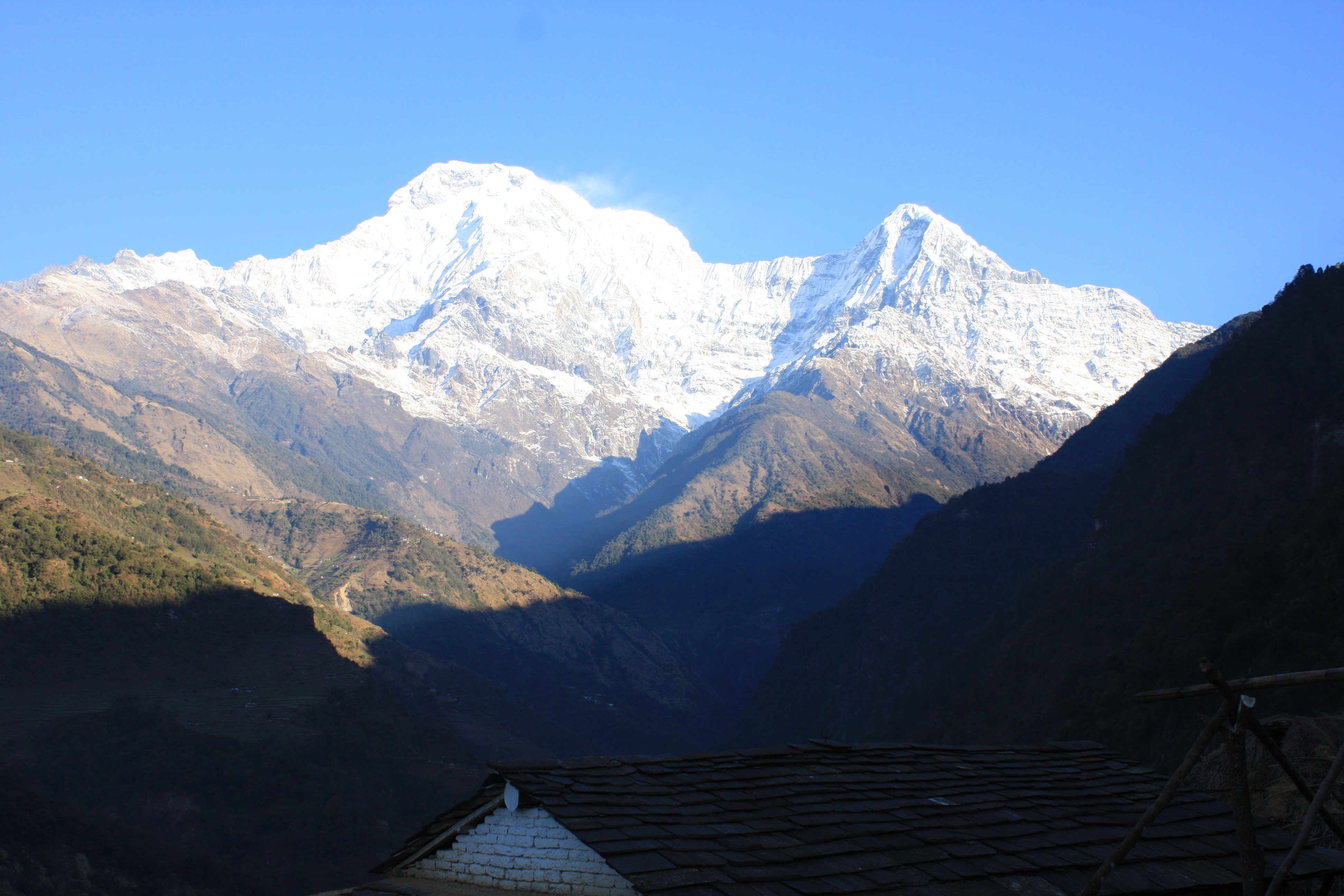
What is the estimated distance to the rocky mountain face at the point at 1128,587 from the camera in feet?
167

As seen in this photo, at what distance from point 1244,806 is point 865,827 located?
396 centimetres

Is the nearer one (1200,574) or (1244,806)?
(1244,806)

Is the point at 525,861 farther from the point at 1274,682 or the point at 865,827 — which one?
the point at 1274,682

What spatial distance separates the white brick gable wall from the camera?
31.3 ft

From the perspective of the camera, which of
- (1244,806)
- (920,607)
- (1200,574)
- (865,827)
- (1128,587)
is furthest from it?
(920,607)

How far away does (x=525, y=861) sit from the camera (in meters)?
10.2

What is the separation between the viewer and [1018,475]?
129 meters

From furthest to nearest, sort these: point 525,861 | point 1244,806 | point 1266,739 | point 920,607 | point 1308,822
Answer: point 920,607, point 525,861, point 1266,739, point 1244,806, point 1308,822

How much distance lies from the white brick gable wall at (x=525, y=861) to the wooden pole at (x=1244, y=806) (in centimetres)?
547

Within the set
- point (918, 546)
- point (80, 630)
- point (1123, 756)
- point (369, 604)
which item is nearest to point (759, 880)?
point (1123, 756)

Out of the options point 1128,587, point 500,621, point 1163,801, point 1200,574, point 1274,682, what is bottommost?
point 1163,801

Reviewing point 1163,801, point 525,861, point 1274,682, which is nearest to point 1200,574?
point 1274,682

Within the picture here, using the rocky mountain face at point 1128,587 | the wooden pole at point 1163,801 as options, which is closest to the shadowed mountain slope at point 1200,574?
the rocky mountain face at point 1128,587

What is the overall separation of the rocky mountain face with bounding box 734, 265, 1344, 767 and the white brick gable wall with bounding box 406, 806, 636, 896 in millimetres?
36776
